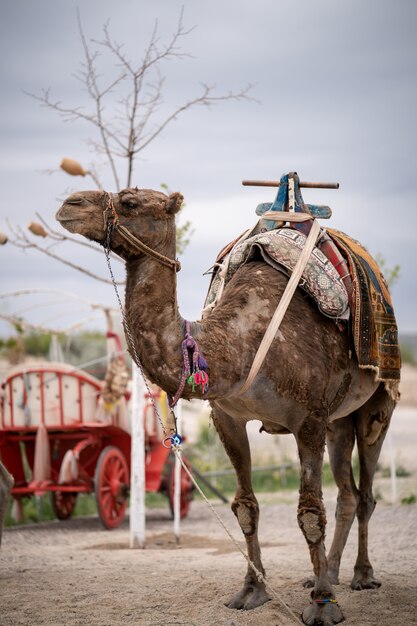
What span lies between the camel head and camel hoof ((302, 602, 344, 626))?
2.46 m

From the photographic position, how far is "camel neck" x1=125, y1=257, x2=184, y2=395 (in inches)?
204

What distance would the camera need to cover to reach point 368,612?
6.22 m

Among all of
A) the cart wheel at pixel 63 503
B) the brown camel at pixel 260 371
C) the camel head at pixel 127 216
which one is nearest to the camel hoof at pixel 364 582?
the brown camel at pixel 260 371

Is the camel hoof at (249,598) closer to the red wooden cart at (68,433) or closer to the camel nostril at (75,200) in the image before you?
the camel nostril at (75,200)

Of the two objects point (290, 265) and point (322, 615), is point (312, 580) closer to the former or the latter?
point (322, 615)

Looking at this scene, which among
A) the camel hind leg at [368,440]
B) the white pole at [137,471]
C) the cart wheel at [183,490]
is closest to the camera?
the camel hind leg at [368,440]

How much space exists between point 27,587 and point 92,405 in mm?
3937

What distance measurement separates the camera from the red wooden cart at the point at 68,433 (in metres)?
10.8

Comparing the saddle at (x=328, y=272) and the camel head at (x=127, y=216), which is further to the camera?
the saddle at (x=328, y=272)

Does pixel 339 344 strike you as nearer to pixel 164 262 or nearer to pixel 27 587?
pixel 164 262

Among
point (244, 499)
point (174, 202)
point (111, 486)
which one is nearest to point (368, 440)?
point (244, 499)

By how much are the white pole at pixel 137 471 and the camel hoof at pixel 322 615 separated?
384cm

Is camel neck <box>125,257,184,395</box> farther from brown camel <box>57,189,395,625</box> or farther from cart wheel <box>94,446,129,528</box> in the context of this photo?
cart wheel <box>94,446,129,528</box>

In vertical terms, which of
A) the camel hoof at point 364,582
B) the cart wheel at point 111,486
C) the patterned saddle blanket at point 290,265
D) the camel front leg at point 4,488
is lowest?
the camel hoof at point 364,582
